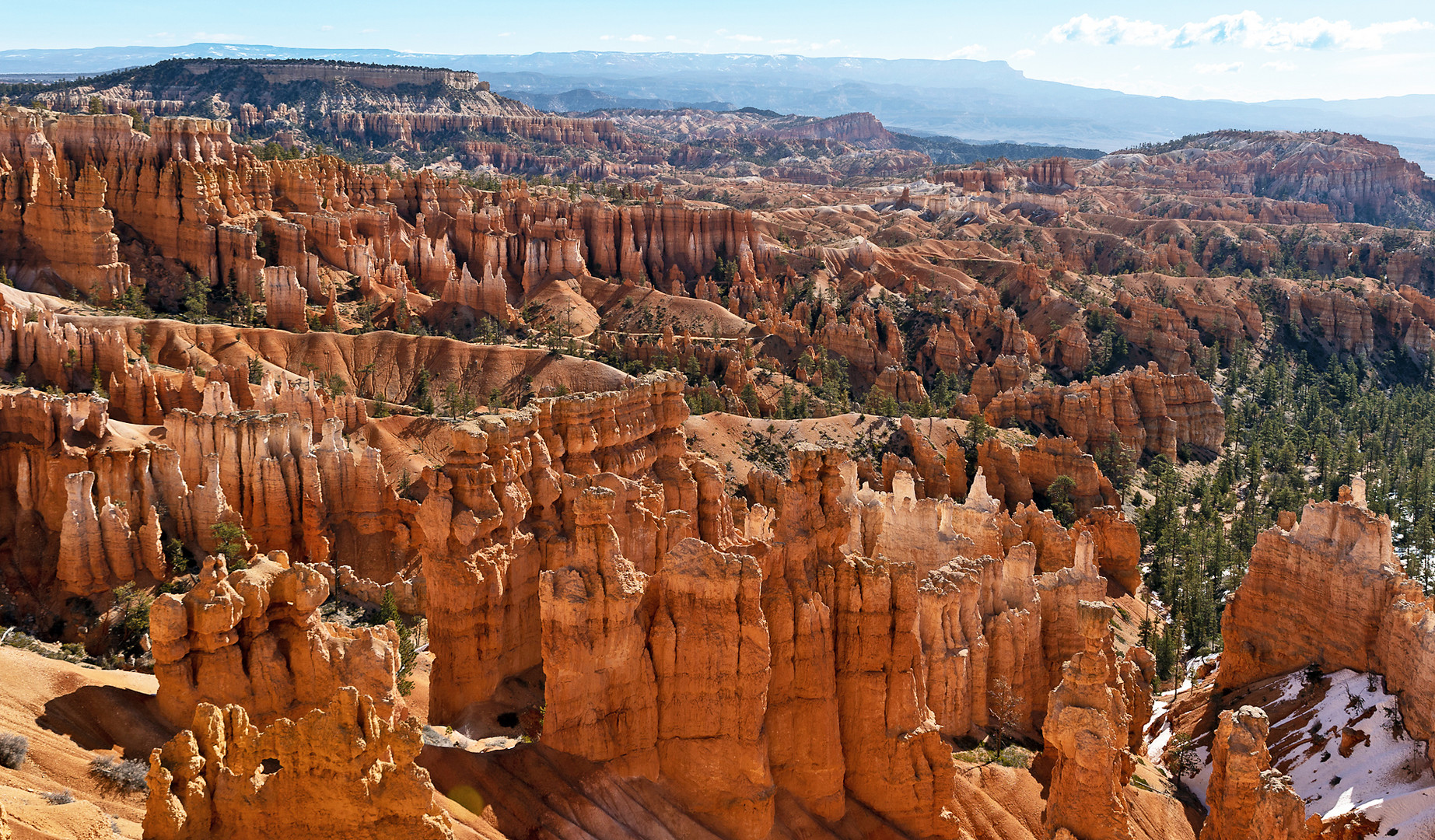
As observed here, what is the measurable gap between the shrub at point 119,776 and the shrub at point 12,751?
1.02 meters

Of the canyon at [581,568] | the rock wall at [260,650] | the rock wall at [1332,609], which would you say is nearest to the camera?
the rock wall at [260,650]

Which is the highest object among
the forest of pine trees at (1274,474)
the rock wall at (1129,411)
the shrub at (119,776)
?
the shrub at (119,776)

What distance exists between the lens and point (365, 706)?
15.7m

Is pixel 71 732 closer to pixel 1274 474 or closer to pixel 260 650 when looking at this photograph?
pixel 260 650

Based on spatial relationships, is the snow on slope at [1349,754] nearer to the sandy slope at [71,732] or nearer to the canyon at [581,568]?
the canyon at [581,568]

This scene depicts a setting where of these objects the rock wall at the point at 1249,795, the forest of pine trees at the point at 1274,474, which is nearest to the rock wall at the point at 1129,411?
the forest of pine trees at the point at 1274,474

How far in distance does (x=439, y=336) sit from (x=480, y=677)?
5440 cm

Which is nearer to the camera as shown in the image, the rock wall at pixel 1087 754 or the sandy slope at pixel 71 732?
the sandy slope at pixel 71 732

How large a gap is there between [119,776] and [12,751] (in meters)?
1.50

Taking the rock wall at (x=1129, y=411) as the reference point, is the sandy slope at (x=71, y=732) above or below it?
above

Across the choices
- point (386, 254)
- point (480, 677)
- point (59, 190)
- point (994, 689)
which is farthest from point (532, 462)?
point (386, 254)

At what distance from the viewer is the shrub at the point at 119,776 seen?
59.4 feet

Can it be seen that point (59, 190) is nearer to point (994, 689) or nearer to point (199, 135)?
point (199, 135)

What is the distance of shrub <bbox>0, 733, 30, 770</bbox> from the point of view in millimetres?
17516
